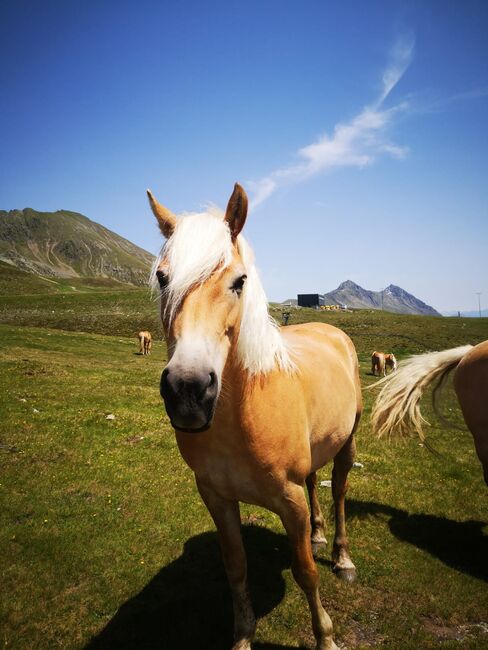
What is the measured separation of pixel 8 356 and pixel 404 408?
18.0m

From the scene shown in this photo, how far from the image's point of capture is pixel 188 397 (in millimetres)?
1945

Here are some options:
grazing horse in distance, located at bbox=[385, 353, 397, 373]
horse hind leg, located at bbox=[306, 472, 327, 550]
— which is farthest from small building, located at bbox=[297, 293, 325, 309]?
horse hind leg, located at bbox=[306, 472, 327, 550]

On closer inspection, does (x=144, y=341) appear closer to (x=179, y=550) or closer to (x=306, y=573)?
(x=179, y=550)

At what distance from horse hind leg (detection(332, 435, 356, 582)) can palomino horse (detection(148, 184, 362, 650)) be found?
3.01 ft

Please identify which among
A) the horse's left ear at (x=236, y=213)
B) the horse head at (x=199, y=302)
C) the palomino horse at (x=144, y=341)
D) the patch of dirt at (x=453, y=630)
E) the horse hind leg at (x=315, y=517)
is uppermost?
the horse's left ear at (x=236, y=213)

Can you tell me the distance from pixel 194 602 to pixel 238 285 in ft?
13.0

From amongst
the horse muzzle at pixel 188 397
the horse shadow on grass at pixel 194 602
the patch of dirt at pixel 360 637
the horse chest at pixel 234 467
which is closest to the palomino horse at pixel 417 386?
the horse shadow on grass at pixel 194 602

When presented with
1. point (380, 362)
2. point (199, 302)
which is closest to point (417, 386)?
point (199, 302)

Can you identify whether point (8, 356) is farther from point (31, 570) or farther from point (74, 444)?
point (31, 570)

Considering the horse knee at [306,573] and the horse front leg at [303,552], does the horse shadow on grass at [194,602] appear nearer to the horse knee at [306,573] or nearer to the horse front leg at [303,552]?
the horse front leg at [303,552]

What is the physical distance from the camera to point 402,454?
925 centimetres

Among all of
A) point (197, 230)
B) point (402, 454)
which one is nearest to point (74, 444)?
point (197, 230)

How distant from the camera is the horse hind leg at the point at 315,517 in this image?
5.13m

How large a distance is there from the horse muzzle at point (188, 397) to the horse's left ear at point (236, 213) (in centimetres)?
126
